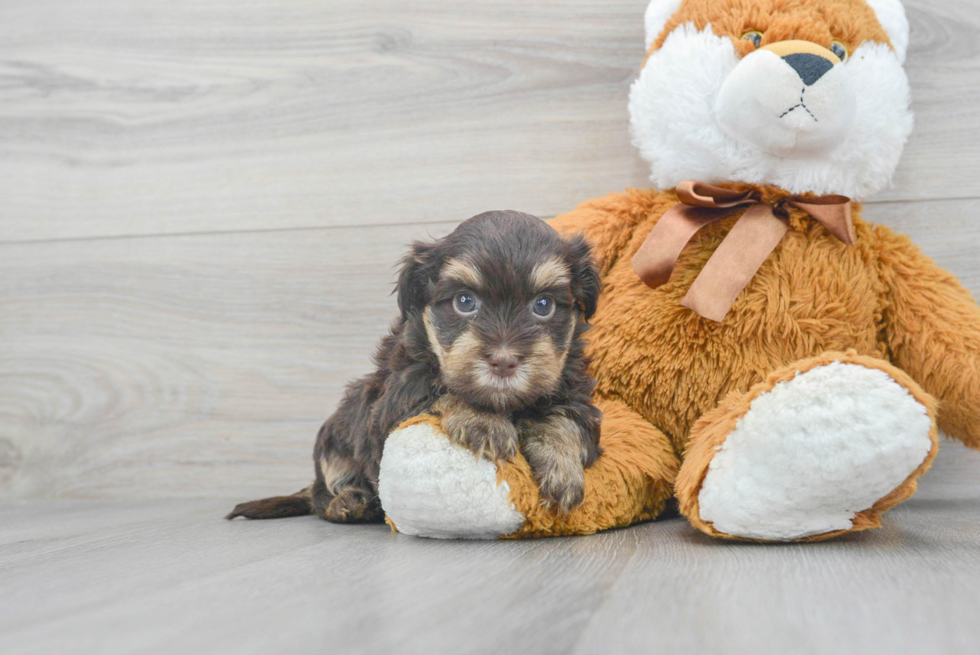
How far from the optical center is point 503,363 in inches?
47.3

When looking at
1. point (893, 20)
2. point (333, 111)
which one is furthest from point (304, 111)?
point (893, 20)

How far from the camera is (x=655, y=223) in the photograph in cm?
167

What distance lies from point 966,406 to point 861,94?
654 mm

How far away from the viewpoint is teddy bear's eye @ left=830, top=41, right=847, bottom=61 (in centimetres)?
154

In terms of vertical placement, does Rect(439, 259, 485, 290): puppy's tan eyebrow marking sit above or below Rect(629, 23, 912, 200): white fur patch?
below

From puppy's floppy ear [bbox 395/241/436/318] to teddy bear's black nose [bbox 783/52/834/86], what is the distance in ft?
2.52

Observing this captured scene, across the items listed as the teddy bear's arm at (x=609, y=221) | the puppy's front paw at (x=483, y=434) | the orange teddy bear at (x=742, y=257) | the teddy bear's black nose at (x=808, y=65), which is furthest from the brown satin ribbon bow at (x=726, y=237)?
the puppy's front paw at (x=483, y=434)

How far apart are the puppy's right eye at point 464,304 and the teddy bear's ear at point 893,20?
1119 mm

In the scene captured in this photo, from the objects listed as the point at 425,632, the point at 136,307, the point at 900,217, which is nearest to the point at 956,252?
the point at 900,217

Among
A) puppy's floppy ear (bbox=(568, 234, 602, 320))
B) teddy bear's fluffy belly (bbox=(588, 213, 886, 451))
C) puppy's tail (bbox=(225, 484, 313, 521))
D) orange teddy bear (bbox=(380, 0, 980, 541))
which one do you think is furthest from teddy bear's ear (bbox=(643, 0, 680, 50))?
puppy's tail (bbox=(225, 484, 313, 521))

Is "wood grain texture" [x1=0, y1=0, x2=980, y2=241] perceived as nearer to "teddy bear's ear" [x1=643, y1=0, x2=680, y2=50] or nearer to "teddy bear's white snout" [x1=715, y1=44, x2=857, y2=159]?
"teddy bear's ear" [x1=643, y1=0, x2=680, y2=50]

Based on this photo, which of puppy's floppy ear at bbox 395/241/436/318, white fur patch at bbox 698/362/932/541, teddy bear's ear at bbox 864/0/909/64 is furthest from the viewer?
teddy bear's ear at bbox 864/0/909/64

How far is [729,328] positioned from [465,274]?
1.95 feet

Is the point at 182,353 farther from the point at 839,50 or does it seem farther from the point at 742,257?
the point at 839,50
